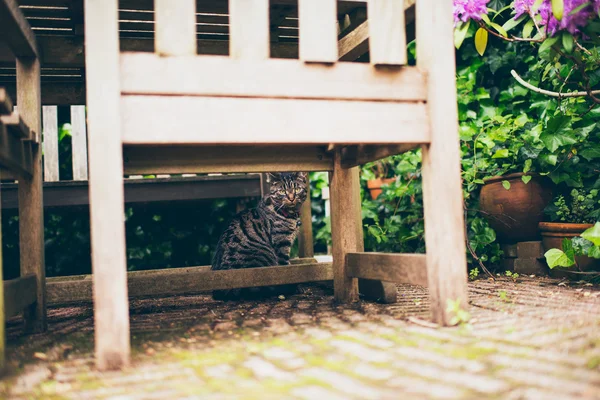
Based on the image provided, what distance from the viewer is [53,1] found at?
7.06 ft

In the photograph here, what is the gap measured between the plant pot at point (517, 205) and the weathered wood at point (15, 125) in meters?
2.68

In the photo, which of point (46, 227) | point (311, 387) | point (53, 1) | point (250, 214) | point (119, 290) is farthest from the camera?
point (46, 227)

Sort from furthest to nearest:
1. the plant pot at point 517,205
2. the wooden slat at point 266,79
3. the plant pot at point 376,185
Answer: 1. the plant pot at point 376,185
2. the plant pot at point 517,205
3. the wooden slat at point 266,79

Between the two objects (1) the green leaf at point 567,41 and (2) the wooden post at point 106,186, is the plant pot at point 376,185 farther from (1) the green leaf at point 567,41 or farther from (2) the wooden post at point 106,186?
(2) the wooden post at point 106,186

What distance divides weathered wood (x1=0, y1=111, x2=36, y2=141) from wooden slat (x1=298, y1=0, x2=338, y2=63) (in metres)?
0.90

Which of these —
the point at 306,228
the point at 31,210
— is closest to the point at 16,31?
the point at 31,210

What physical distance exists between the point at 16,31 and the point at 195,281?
4.29 ft

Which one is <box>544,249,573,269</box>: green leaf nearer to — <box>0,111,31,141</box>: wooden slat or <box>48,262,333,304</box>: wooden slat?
<box>48,262,333,304</box>: wooden slat

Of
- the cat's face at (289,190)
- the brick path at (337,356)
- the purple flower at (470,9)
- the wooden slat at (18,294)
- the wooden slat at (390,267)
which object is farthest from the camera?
the cat's face at (289,190)

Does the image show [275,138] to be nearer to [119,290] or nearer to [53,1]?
[119,290]

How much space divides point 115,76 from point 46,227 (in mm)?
3750

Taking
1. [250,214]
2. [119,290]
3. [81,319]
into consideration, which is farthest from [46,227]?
[119,290]

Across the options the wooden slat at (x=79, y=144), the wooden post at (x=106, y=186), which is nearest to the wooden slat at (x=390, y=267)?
the wooden post at (x=106, y=186)

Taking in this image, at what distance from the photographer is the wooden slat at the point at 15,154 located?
1.56 metres
